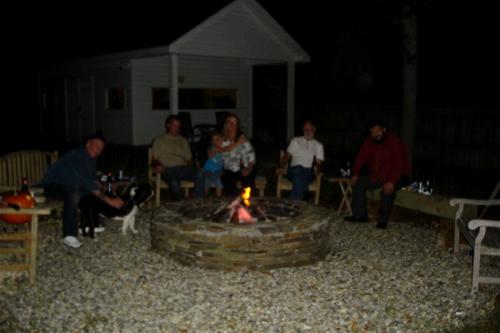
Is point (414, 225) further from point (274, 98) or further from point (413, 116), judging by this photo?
point (274, 98)

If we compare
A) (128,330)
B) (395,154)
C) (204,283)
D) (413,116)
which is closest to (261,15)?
(413,116)

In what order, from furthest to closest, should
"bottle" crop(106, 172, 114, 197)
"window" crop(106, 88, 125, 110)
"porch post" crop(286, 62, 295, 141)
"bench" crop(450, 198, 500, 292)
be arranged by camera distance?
"window" crop(106, 88, 125, 110), "porch post" crop(286, 62, 295, 141), "bottle" crop(106, 172, 114, 197), "bench" crop(450, 198, 500, 292)

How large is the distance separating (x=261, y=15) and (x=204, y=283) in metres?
11.1

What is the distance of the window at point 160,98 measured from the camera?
15617 mm

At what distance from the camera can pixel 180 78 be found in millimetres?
15883

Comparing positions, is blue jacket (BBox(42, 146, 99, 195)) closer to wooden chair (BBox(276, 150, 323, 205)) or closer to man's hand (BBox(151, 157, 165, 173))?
man's hand (BBox(151, 157, 165, 173))

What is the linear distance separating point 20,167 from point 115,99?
9.75 meters

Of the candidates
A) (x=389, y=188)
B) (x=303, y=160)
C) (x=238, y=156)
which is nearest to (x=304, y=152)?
(x=303, y=160)

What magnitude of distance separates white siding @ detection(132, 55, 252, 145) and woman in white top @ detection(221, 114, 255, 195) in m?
8.37

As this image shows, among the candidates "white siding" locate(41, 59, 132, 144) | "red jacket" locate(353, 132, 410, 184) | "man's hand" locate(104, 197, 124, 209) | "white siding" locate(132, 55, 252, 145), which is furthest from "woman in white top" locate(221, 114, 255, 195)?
"white siding" locate(41, 59, 132, 144)

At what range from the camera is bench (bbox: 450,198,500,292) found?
4.47 meters

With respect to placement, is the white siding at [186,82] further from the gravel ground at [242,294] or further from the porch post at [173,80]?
the gravel ground at [242,294]

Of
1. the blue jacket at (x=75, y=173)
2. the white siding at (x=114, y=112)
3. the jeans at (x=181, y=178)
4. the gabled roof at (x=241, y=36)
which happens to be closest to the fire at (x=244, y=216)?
the blue jacket at (x=75, y=173)

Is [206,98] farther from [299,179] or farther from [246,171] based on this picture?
[299,179]
